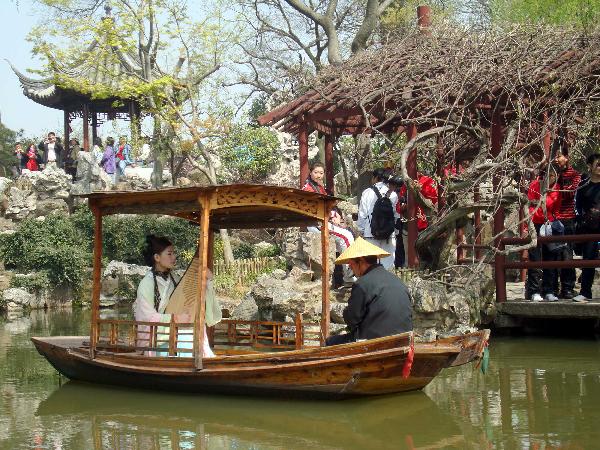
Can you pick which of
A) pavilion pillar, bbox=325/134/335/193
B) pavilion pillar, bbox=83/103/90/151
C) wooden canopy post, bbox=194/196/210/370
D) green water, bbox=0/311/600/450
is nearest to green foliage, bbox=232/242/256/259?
pavilion pillar, bbox=325/134/335/193

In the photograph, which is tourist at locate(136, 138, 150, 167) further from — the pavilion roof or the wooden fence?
the pavilion roof

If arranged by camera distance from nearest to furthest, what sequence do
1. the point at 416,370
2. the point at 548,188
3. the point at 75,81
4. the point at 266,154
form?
the point at 416,370
the point at 548,188
the point at 75,81
the point at 266,154

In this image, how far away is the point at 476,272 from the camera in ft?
35.4

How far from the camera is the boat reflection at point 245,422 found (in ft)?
20.9

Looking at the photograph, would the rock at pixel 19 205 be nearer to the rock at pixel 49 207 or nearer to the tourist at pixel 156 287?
the rock at pixel 49 207

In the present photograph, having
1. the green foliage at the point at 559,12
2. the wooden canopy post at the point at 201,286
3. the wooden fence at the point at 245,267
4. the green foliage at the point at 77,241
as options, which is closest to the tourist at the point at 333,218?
the wooden canopy post at the point at 201,286

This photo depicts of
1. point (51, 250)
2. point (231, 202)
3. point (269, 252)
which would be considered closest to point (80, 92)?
point (51, 250)

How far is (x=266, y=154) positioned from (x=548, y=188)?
12.8 metres

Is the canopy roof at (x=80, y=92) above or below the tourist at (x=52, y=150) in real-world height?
above

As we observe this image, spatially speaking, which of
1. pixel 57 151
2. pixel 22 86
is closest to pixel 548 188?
pixel 57 151

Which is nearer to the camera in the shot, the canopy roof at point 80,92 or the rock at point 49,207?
the rock at point 49,207

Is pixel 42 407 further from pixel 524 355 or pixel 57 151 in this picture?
pixel 57 151

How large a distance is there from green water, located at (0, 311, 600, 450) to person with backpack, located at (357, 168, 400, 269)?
2.88 metres

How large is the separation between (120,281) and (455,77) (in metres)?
9.98
